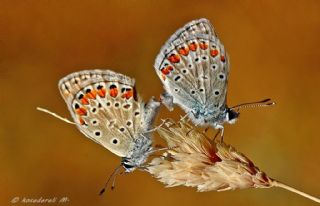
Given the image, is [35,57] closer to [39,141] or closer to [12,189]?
[39,141]

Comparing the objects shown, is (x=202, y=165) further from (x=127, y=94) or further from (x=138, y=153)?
(x=127, y=94)

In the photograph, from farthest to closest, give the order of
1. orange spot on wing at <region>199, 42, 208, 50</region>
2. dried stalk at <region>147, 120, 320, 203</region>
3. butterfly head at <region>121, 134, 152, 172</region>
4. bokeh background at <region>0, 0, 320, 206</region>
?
bokeh background at <region>0, 0, 320, 206</region> < orange spot on wing at <region>199, 42, 208, 50</region> < butterfly head at <region>121, 134, 152, 172</region> < dried stalk at <region>147, 120, 320, 203</region>

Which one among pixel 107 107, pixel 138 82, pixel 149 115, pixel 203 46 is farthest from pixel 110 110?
pixel 138 82

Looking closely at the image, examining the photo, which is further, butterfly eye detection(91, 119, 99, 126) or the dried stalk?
butterfly eye detection(91, 119, 99, 126)

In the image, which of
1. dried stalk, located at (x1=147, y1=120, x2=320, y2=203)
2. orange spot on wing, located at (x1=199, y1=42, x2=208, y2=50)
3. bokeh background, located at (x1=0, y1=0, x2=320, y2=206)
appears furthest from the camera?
bokeh background, located at (x1=0, y1=0, x2=320, y2=206)

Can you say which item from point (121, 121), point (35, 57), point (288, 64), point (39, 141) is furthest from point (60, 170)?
point (288, 64)

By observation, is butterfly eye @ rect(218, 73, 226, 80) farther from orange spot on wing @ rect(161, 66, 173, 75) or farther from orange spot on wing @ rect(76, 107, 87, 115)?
orange spot on wing @ rect(76, 107, 87, 115)

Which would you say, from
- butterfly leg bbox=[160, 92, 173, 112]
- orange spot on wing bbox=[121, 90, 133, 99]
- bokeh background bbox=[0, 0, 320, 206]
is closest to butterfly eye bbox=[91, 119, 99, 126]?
orange spot on wing bbox=[121, 90, 133, 99]

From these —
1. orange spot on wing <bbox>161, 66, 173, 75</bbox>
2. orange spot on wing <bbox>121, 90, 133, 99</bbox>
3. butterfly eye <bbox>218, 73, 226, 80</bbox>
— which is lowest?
orange spot on wing <bbox>121, 90, 133, 99</bbox>
